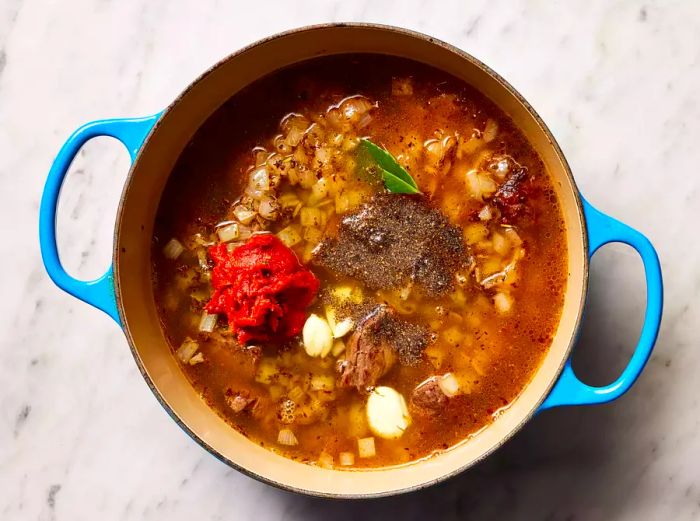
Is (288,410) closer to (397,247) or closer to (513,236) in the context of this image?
(397,247)

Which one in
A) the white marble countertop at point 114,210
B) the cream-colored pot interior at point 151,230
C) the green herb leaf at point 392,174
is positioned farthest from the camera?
the white marble countertop at point 114,210

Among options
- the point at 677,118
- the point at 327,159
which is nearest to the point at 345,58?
the point at 327,159


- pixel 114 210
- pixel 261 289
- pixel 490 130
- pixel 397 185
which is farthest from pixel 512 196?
pixel 114 210

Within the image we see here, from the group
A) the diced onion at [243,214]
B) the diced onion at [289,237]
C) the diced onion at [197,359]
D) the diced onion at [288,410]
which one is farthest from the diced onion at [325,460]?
the diced onion at [243,214]

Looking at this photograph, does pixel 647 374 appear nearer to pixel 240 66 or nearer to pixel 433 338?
pixel 433 338

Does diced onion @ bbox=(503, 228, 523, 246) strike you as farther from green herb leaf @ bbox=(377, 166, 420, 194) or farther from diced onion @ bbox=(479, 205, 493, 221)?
green herb leaf @ bbox=(377, 166, 420, 194)

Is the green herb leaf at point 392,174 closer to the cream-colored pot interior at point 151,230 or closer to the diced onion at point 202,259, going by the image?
the cream-colored pot interior at point 151,230
